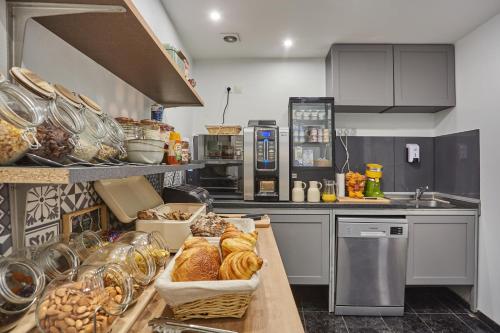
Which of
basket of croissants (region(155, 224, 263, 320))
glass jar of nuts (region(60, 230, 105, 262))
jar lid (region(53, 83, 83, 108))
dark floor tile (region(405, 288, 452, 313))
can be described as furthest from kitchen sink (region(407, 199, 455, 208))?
jar lid (region(53, 83, 83, 108))

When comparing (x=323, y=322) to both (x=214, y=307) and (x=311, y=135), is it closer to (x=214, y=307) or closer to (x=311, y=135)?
Result: (x=311, y=135)

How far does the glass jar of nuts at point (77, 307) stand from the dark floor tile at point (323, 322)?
2.06 m

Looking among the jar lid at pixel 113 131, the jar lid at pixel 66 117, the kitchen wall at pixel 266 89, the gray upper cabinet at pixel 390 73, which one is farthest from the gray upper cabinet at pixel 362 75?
the jar lid at pixel 66 117

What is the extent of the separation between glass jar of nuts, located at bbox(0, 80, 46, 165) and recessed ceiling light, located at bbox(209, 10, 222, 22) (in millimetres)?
1984

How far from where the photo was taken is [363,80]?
2.93 meters

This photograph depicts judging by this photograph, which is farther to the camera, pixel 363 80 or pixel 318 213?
pixel 363 80

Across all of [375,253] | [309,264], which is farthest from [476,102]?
[309,264]

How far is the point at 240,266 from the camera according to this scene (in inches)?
30.9

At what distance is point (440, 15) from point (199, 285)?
277 centimetres

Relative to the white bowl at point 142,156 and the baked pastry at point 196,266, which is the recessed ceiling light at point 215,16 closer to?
the white bowl at point 142,156

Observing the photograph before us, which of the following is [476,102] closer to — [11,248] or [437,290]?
[437,290]

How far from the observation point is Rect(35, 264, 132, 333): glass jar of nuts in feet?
1.81

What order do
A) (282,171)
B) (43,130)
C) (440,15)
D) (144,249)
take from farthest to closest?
(282,171)
(440,15)
(144,249)
(43,130)

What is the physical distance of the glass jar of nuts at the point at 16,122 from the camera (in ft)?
1.86
